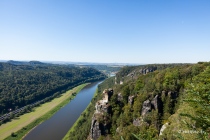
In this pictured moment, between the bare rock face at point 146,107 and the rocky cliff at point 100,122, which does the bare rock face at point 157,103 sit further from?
the rocky cliff at point 100,122

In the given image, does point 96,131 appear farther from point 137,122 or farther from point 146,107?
point 146,107

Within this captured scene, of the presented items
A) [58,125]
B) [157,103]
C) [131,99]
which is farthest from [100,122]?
[58,125]

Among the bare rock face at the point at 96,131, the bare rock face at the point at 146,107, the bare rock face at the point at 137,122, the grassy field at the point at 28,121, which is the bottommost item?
the grassy field at the point at 28,121

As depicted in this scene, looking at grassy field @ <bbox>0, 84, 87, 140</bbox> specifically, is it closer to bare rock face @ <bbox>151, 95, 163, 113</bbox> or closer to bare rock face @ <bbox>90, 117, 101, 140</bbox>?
bare rock face @ <bbox>90, 117, 101, 140</bbox>

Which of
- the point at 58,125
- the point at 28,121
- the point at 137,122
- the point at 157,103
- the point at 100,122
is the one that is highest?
the point at 157,103

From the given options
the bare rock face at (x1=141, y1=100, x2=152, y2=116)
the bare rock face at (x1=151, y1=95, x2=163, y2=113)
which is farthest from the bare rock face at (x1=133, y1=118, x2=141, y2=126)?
the bare rock face at (x1=151, y1=95, x2=163, y2=113)

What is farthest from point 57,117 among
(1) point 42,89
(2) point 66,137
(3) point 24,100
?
(1) point 42,89

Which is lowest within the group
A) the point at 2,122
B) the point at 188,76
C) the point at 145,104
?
the point at 2,122

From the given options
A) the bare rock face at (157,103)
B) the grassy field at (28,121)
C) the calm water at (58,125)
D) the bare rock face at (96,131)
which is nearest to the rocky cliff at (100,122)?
the bare rock face at (96,131)

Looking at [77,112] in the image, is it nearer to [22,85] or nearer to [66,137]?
[66,137]

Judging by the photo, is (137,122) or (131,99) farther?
(131,99)

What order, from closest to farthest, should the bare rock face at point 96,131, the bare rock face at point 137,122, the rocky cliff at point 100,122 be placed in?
1. the bare rock face at point 137,122
2. the bare rock face at point 96,131
3. the rocky cliff at point 100,122
